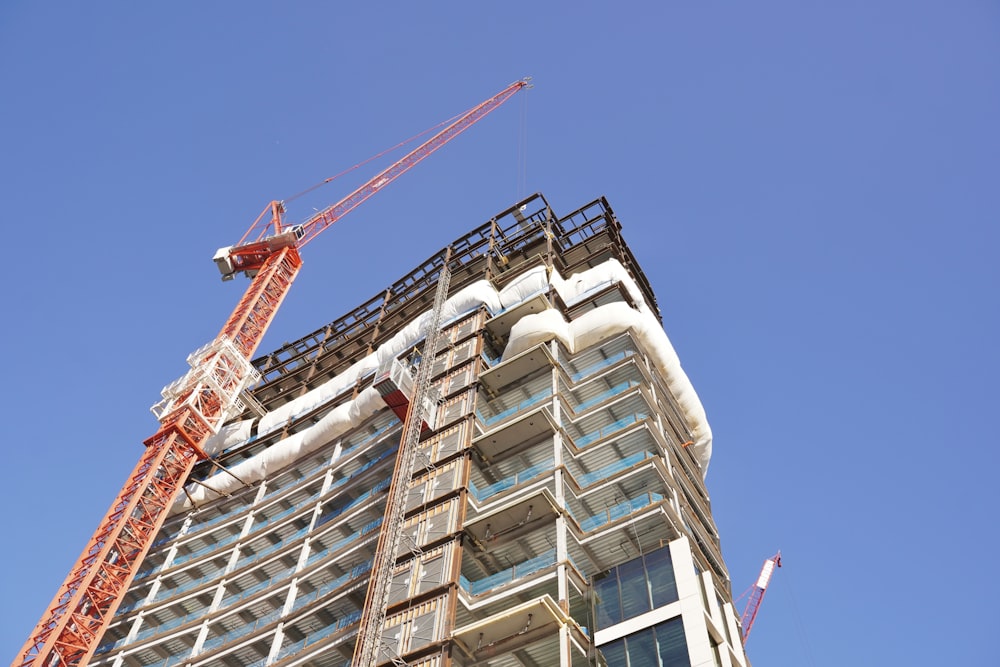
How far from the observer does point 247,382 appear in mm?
94438

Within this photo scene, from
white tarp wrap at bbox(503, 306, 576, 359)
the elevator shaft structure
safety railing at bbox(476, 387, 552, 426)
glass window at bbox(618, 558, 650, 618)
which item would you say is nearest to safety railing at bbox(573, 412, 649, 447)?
safety railing at bbox(476, 387, 552, 426)

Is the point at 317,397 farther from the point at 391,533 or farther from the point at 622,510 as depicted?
the point at 622,510

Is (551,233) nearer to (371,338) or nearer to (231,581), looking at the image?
(371,338)

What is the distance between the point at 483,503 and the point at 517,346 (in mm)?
15178

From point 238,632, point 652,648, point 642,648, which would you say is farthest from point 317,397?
point 652,648

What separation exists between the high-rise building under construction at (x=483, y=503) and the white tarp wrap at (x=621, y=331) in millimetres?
150

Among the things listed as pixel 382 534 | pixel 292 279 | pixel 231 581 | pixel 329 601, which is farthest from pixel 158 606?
pixel 292 279

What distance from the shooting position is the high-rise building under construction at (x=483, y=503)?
43125 millimetres

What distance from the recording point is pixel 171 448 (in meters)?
84.1

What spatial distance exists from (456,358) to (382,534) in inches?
680

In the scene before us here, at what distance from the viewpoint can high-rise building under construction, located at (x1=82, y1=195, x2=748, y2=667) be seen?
43.1 meters

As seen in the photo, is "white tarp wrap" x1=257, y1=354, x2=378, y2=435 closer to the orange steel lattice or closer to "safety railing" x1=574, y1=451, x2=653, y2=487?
the orange steel lattice

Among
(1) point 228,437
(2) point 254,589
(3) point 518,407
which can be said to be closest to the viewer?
(3) point 518,407

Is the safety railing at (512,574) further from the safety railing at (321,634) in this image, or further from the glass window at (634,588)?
the safety railing at (321,634)
